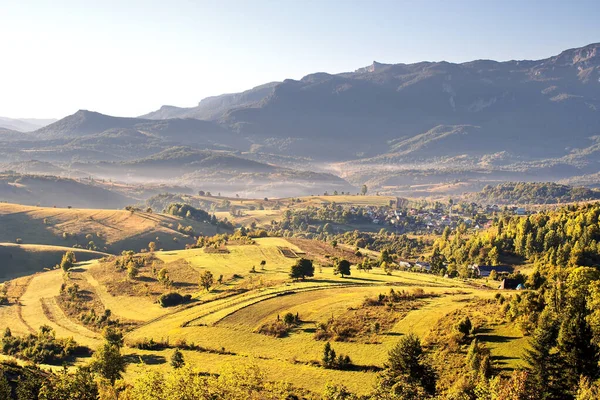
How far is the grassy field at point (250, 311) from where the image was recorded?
6047cm

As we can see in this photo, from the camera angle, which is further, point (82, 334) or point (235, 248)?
point (235, 248)

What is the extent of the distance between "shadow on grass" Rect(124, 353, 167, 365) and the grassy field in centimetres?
14

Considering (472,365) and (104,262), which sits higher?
(472,365)

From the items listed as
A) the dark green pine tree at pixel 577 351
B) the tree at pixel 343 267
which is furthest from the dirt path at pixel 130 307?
the dark green pine tree at pixel 577 351

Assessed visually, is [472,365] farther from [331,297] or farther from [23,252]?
[23,252]

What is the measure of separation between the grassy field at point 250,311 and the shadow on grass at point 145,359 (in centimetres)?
14

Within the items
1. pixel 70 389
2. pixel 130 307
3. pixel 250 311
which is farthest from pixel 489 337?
pixel 130 307

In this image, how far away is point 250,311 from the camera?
8362 centimetres

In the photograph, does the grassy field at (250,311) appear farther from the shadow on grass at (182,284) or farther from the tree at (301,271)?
the tree at (301,271)

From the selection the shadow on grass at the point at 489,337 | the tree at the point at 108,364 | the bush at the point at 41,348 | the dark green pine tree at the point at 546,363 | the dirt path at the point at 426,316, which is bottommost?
the bush at the point at 41,348

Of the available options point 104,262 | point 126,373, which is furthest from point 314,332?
point 104,262

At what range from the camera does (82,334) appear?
85938 millimetres

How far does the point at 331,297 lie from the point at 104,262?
84.6 meters

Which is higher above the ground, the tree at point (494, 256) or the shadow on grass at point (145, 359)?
the tree at point (494, 256)
